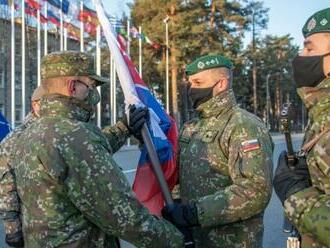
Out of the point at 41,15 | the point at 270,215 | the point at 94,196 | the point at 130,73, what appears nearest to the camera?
the point at 94,196

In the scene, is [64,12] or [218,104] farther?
[64,12]

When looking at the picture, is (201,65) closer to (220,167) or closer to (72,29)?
(220,167)

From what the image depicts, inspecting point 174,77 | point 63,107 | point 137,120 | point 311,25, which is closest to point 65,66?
point 63,107

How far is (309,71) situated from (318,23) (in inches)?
8.2

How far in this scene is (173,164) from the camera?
376cm

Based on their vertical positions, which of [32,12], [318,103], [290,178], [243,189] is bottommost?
[243,189]

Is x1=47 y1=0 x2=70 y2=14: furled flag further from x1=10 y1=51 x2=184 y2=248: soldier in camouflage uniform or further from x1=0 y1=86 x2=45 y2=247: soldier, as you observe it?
x1=10 y1=51 x2=184 y2=248: soldier in camouflage uniform

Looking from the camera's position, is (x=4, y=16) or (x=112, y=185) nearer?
(x=112, y=185)

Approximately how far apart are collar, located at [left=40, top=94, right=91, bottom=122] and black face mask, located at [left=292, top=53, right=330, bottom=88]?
1070 millimetres

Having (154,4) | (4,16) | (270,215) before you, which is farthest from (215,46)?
(270,215)

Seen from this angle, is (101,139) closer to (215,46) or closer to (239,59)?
(215,46)

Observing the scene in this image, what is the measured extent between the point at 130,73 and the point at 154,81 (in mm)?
47776

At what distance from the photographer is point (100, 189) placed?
261 cm

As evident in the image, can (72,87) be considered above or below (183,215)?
above
